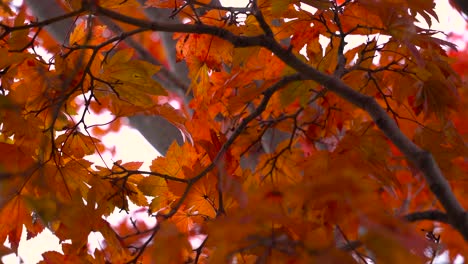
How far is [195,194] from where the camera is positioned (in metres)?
0.86

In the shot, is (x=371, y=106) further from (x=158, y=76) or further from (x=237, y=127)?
(x=158, y=76)

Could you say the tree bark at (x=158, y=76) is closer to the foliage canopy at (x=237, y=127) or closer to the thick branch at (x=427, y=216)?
the foliage canopy at (x=237, y=127)

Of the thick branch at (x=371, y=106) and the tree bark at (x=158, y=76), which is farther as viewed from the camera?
the tree bark at (x=158, y=76)

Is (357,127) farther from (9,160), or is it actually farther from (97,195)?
(9,160)

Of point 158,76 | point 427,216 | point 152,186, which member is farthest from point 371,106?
point 158,76

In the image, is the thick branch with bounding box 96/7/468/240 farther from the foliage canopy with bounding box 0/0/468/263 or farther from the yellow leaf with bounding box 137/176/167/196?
the yellow leaf with bounding box 137/176/167/196

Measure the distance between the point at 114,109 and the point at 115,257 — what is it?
24cm

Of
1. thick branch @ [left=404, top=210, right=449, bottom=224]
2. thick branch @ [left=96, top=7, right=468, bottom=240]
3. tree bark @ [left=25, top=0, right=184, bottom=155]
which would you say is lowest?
thick branch @ [left=404, top=210, right=449, bottom=224]

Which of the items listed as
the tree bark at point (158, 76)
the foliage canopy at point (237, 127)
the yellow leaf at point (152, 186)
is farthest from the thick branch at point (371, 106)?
the tree bark at point (158, 76)

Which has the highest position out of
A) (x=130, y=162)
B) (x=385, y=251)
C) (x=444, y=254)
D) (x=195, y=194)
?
(x=130, y=162)

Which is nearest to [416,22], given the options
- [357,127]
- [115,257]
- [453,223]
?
[357,127]

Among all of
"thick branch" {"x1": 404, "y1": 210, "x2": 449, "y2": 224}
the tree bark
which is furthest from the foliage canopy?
the tree bark

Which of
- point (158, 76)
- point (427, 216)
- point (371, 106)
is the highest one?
point (158, 76)

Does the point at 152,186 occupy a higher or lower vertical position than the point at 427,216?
higher
